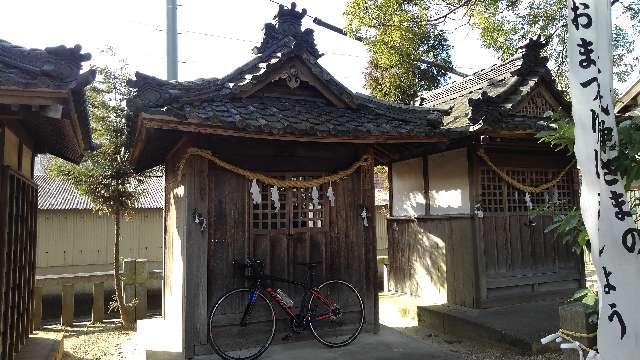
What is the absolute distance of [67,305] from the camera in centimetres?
1327

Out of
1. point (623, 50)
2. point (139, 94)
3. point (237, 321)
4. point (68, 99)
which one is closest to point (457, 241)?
point (237, 321)

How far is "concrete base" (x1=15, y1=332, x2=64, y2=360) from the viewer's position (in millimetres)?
7859

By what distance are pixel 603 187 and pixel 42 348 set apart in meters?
9.19

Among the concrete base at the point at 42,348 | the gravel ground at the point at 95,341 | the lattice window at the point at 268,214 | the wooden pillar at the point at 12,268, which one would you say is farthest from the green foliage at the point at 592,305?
the gravel ground at the point at 95,341

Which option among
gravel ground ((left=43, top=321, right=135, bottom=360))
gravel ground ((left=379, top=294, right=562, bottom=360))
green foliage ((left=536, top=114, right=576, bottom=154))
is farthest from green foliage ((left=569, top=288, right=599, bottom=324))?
gravel ground ((left=43, top=321, right=135, bottom=360))

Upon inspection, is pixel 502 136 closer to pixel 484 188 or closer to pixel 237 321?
pixel 484 188

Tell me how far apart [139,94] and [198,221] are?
7.50ft

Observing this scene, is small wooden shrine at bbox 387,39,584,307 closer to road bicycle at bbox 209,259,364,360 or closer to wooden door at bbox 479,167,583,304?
wooden door at bbox 479,167,583,304

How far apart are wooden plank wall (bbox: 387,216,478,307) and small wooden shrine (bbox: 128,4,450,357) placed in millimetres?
2955

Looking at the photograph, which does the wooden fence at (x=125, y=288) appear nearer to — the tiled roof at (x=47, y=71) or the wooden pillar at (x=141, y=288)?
the wooden pillar at (x=141, y=288)

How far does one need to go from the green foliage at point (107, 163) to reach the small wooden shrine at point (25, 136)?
102 inches

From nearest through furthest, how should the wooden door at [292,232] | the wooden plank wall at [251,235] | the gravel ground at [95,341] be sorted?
1. the wooden plank wall at [251,235]
2. the wooden door at [292,232]
3. the gravel ground at [95,341]

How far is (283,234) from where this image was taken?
8562 mm

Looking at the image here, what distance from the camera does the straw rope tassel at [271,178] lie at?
7.86 metres
